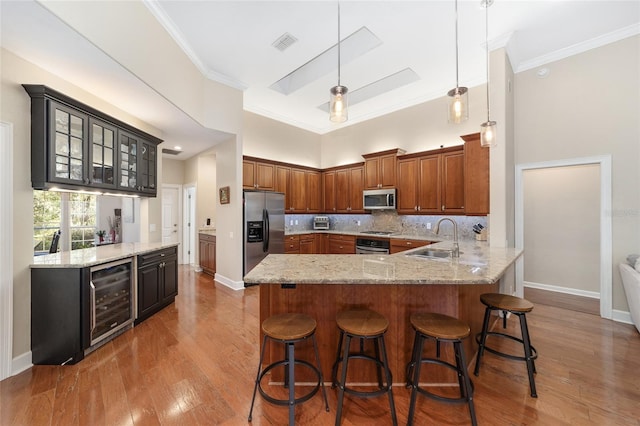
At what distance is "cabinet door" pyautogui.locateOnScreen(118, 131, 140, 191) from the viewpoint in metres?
3.26

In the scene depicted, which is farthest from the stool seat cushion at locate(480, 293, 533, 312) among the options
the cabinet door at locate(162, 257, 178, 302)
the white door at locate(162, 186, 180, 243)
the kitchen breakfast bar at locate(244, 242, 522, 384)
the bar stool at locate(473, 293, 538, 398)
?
the white door at locate(162, 186, 180, 243)

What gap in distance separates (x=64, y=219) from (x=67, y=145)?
1734 mm

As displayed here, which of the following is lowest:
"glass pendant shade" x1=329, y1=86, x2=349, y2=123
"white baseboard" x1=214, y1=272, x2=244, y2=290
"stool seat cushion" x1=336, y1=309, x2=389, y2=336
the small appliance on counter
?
"white baseboard" x1=214, y1=272, x2=244, y2=290

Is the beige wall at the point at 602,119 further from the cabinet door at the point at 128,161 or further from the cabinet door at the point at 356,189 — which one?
A: the cabinet door at the point at 128,161

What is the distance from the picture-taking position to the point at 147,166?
12.5 ft

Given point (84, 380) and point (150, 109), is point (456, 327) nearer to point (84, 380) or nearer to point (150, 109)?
point (84, 380)

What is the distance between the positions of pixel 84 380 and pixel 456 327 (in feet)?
10.1

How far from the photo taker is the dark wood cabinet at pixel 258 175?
16.4 feet

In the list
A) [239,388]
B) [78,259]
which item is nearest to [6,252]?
[78,259]

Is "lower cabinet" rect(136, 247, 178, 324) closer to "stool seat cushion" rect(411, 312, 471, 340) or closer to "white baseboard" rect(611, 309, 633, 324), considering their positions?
"stool seat cushion" rect(411, 312, 471, 340)

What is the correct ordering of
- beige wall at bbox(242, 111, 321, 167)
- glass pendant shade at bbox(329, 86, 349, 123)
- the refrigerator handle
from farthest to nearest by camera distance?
beige wall at bbox(242, 111, 321, 167)
the refrigerator handle
glass pendant shade at bbox(329, 86, 349, 123)

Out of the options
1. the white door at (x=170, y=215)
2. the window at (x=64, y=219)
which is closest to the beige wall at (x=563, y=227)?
the window at (x=64, y=219)

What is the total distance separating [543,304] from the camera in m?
3.87

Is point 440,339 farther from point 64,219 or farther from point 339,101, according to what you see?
point 64,219
